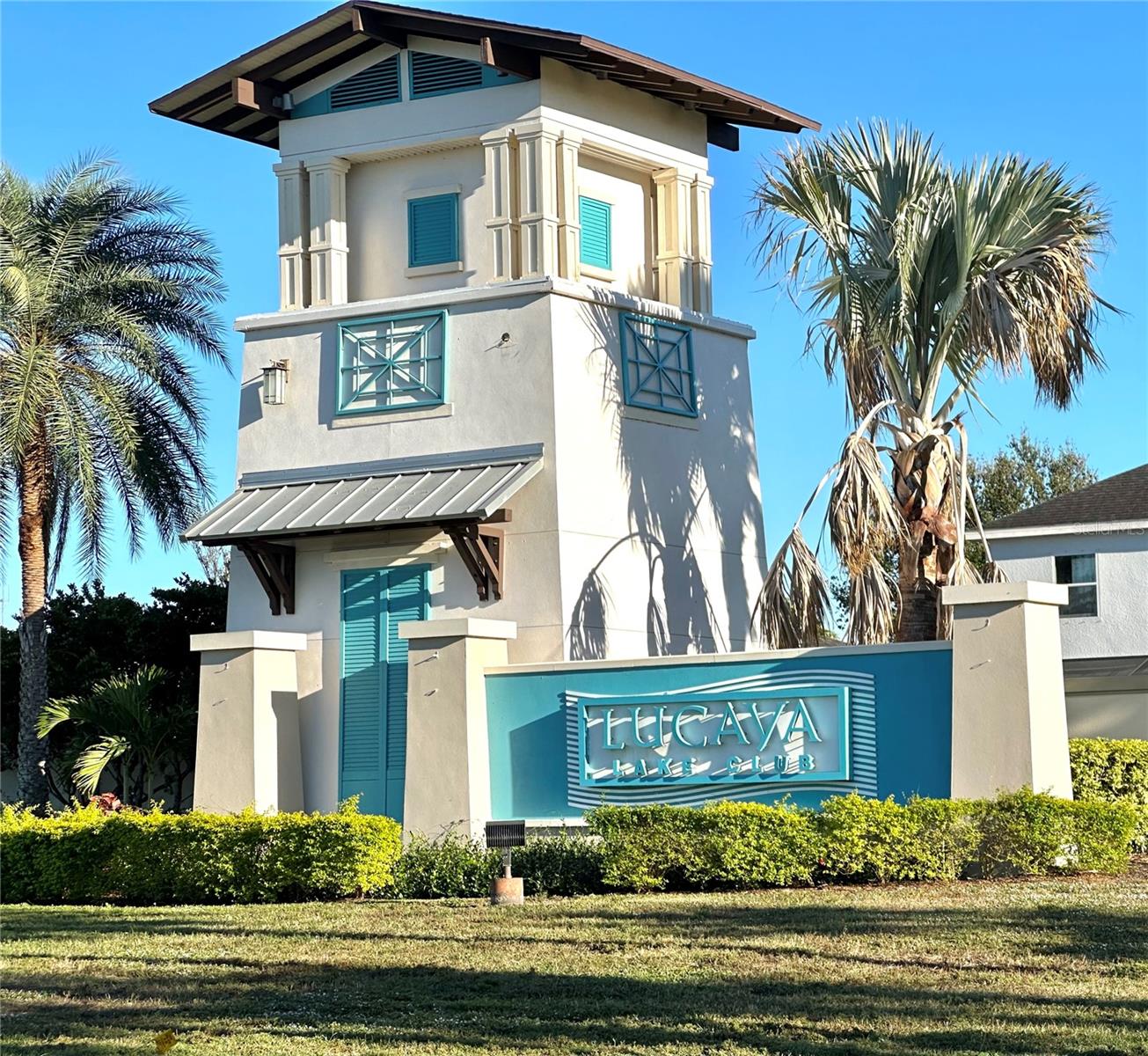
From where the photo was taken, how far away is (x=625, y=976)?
1188 cm

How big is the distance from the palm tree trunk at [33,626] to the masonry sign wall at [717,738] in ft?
30.8

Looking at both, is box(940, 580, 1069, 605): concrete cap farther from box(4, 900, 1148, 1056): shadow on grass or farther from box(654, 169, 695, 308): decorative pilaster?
box(654, 169, 695, 308): decorative pilaster

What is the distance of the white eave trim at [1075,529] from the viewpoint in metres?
37.5

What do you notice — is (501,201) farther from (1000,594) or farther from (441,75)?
(1000,594)

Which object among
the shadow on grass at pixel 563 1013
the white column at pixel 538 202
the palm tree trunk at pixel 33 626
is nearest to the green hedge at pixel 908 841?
the shadow on grass at pixel 563 1013

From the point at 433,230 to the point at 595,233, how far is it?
6.98 feet

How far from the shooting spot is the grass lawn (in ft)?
33.1

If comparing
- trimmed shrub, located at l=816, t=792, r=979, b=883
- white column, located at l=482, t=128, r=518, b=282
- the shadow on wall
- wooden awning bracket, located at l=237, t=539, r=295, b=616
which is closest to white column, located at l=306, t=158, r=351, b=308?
white column, located at l=482, t=128, r=518, b=282

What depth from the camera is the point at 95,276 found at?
83.9ft

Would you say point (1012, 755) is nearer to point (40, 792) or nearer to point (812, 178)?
point (812, 178)

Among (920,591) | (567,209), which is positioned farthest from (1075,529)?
(567,209)

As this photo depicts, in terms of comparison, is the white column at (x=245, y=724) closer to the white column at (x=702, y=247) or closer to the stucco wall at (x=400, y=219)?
the stucco wall at (x=400, y=219)

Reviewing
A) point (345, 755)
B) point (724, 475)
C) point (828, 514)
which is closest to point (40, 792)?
point (345, 755)

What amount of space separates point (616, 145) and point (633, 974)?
13429mm
